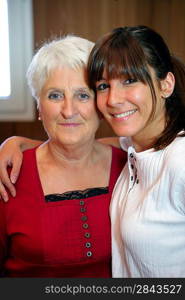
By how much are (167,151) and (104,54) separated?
39 centimetres

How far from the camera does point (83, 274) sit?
48.1 inches

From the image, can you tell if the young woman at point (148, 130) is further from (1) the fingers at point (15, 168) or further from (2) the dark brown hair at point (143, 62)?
(1) the fingers at point (15, 168)

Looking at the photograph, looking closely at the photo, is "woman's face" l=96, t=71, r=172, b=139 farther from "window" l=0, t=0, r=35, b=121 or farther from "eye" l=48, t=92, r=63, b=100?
"window" l=0, t=0, r=35, b=121

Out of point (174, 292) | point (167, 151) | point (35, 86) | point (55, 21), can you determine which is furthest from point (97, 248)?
point (55, 21)

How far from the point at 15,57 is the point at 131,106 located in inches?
52.0

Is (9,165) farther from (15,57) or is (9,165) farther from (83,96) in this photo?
(15,57)

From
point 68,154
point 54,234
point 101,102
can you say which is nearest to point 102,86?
point 101,102

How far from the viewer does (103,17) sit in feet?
6.97

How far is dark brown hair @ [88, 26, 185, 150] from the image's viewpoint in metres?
0.99

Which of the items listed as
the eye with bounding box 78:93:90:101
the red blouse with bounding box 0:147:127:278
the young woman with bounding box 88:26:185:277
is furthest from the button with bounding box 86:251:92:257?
the eye with bounding box 78:93:90:101

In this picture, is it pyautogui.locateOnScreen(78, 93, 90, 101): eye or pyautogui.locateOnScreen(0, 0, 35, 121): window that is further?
pyautogui.locateOnScreen(0, 0, 35, 121): window

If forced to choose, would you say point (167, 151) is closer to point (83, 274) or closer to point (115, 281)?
point (115, 281)

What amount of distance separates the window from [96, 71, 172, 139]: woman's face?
1144 millimetres

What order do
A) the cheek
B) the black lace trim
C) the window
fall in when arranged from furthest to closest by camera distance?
the window < the black lace trim < the cheek
